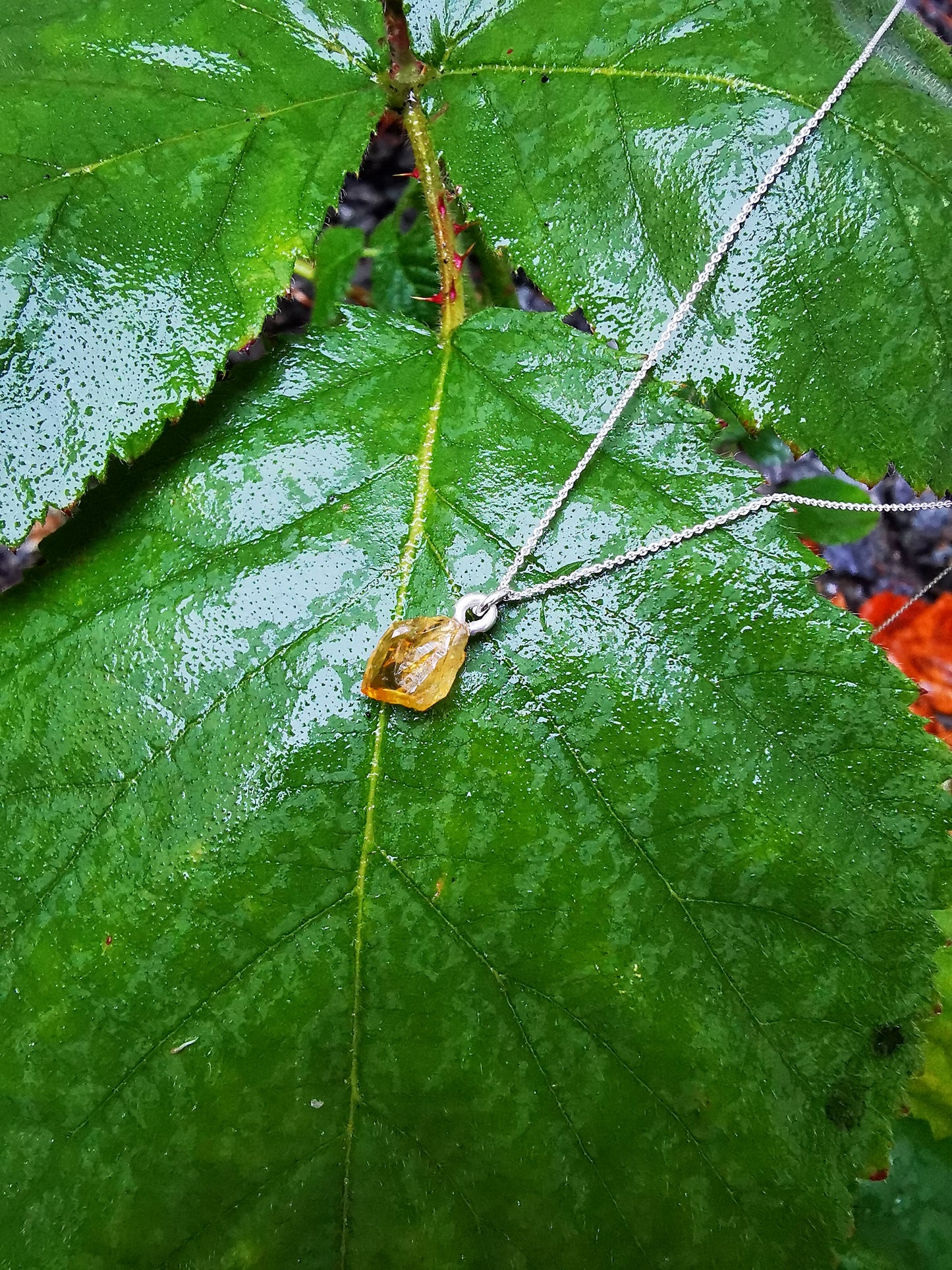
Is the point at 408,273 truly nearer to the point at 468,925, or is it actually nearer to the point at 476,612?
the point at 476,612

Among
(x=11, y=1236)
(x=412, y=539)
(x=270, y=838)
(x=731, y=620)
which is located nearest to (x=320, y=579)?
(x=412, y=539)

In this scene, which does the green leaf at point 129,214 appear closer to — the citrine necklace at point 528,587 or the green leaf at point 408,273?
the citrine necklace at point 528,587

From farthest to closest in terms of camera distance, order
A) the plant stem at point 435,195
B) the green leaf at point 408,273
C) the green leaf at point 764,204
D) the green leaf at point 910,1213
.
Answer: the green leaf at point 408,273
the green leaf at point 910,1213
the plant stem at point 435,195
the green leaf at point 764,204

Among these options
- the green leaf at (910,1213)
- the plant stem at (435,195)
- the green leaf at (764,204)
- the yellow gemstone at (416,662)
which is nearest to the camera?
the yellow gemstone at (416,662)

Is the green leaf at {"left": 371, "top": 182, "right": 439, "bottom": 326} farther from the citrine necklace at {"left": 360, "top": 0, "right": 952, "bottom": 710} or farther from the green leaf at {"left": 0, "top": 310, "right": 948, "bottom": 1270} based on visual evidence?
the green leaf at {"left": 0, "top": 310, "right": 948, "bottom": 1270}

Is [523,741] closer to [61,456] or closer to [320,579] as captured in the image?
[320,579]

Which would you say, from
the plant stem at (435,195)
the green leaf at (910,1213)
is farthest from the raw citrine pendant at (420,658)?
the green leaf at (910,1213)

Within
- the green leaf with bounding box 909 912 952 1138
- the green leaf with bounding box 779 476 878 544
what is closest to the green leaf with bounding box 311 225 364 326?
the green leaf with bounding box 779 476 878 544
